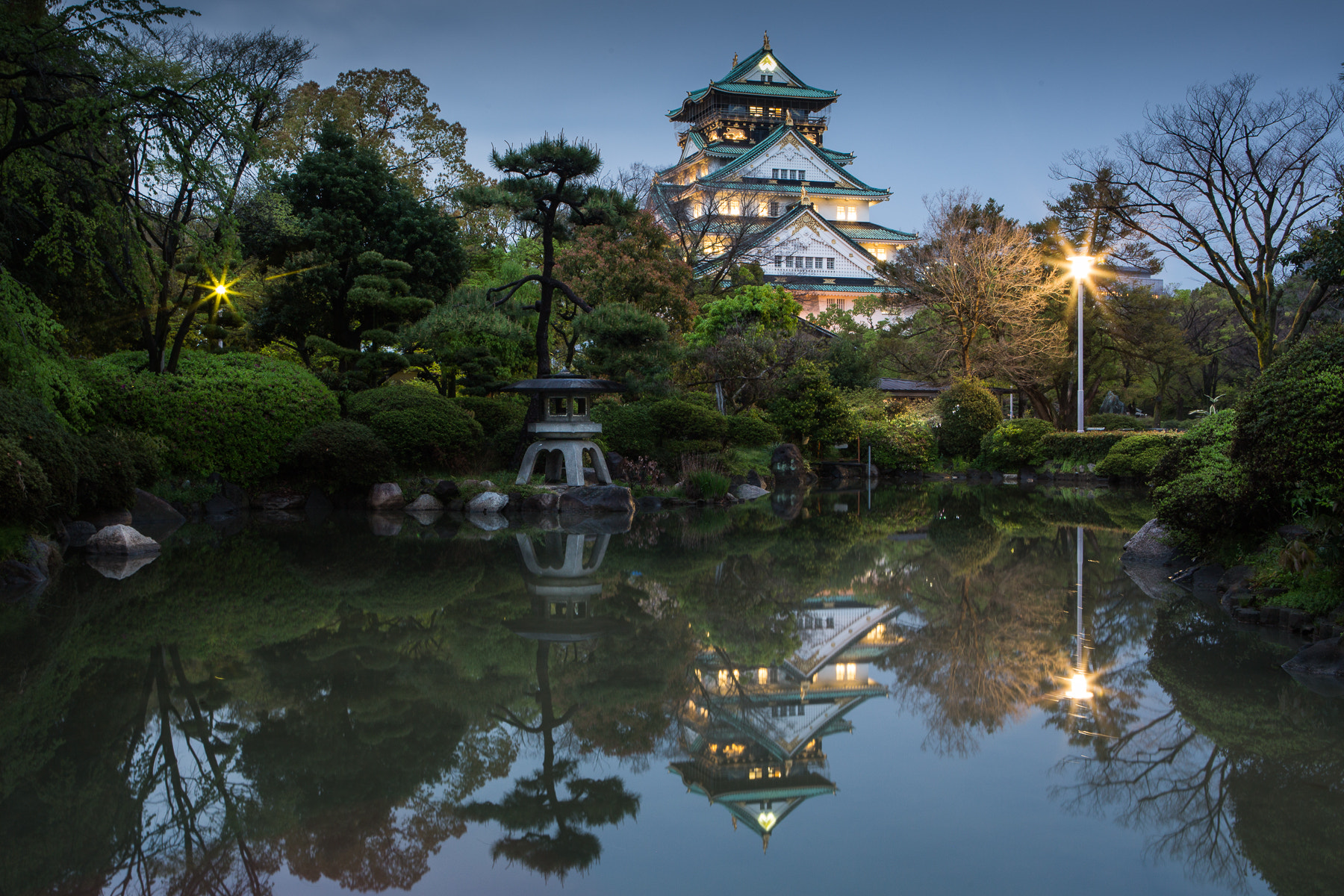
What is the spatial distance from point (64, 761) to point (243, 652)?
1.87m

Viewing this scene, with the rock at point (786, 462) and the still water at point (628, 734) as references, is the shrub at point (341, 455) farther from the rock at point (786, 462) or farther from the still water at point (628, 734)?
the rock at point (786, 462)

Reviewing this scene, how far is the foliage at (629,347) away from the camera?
635 inches

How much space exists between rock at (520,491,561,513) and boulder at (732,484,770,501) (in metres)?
4.50

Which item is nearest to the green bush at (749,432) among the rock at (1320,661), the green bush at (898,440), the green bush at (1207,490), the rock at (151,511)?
the green bush at (898,440)

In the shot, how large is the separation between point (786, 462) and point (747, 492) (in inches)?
155

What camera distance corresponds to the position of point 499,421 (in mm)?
→ 18484

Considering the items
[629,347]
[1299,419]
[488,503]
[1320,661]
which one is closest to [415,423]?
[488,503]

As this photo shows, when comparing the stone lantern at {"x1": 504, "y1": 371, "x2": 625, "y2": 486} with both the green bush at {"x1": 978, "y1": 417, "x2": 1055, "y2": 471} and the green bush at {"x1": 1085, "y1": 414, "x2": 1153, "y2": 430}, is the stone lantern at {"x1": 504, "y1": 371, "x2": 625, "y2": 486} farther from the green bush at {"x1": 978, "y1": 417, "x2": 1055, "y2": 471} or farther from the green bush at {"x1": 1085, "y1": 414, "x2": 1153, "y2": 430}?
the green bush at {"x1": 1085, "y1": 414, "x2": 1153, "y2": 430}

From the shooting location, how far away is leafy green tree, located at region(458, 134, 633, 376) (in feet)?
48.9

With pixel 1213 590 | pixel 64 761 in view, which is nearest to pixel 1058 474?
pixel 1213 590

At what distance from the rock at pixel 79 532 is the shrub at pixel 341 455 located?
4.23 m

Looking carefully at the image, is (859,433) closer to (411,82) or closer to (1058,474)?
(1058,474)

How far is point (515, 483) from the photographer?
16234mm

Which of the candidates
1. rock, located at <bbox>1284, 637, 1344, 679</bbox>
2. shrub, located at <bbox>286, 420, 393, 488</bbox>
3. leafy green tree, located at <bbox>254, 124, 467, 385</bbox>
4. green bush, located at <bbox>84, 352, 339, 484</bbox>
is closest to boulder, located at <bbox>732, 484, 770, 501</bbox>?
shrub, located at <bbox>286, 420, 393, 488</bbox>
